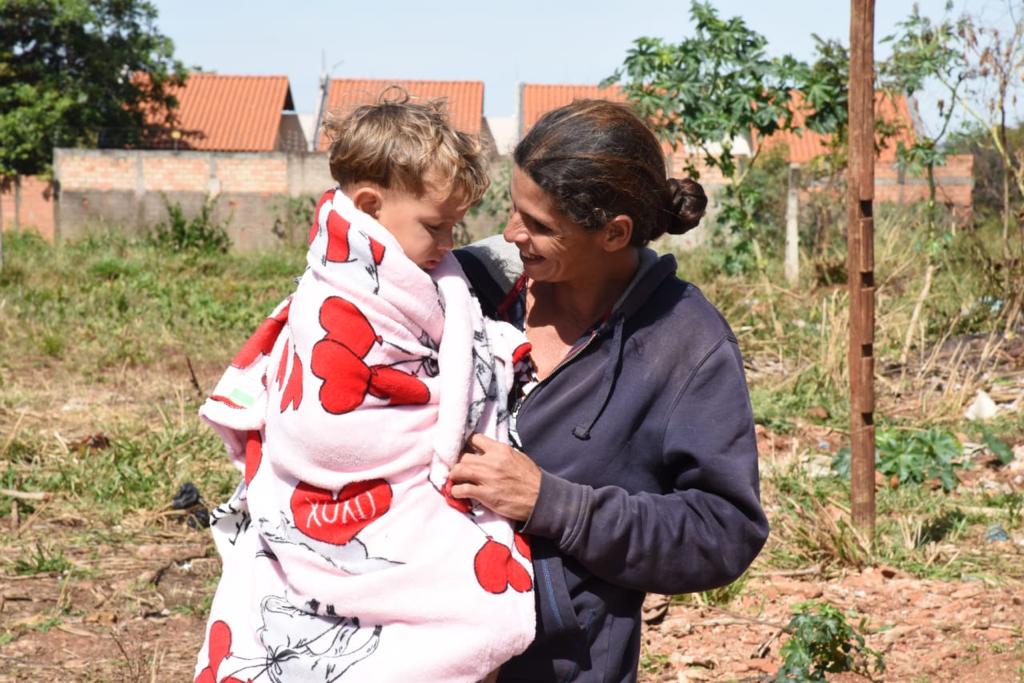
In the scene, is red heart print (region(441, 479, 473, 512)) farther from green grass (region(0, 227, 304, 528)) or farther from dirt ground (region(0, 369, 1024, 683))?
dirt ground (region(0, 369, 1024, 683))

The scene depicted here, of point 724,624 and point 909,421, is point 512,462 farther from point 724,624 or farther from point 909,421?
point 909,421

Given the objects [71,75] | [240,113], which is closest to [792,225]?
[71,75]

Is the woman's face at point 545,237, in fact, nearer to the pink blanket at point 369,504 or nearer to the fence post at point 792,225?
the pink blanket at point 369,504

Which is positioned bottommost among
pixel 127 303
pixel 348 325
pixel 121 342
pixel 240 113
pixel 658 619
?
pixel 658 619

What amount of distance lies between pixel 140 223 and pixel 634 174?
1791 centimetres

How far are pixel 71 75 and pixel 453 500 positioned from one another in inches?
1035

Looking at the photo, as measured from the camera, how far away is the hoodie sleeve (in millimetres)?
1819

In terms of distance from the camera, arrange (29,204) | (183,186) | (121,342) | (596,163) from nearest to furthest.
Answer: (596,163) → (121,342) → (183,186) → (29,204)

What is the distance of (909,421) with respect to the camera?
7035mm

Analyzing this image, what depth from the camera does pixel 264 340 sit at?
2.00 m

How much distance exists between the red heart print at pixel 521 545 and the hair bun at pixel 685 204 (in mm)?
643

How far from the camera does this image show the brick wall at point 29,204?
2088 cm

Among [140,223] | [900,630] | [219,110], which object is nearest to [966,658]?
[900,630]

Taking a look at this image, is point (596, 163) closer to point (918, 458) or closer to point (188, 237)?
point (918, 458)
